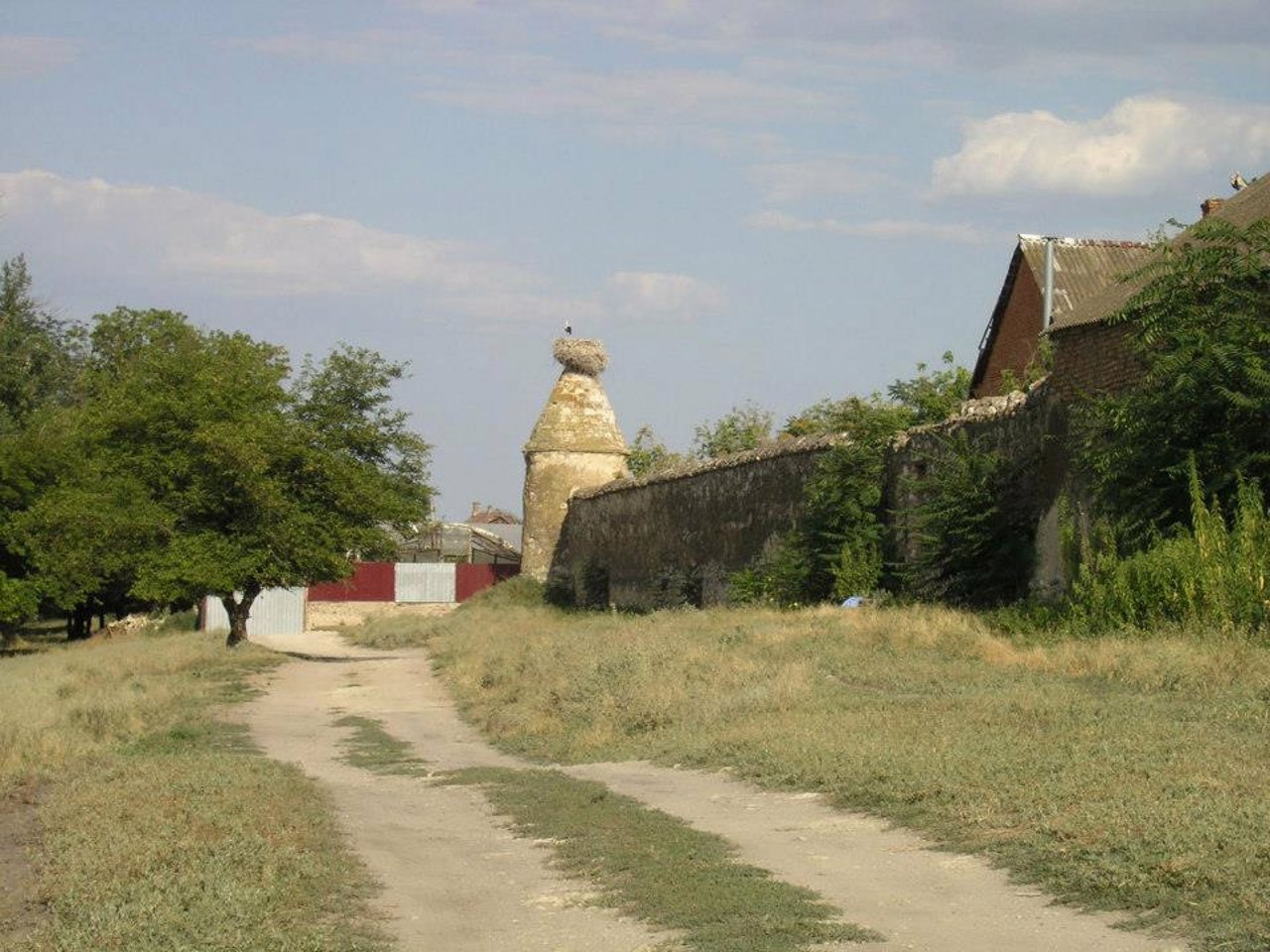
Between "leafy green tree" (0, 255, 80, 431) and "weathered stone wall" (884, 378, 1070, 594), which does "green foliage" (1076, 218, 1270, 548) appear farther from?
"leafy green tree" (0, 255, 80, 431)

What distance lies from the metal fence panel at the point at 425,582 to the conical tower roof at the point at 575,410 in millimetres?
12695

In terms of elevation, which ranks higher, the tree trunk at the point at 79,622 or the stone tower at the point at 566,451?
the stone tower at the point at 566,451

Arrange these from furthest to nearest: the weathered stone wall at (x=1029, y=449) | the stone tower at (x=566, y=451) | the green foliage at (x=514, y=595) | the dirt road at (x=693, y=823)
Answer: the stone tower at (x=566, y=451)
the green foliage at (x=514, y=595)
the weathered stone wall at (x=1029, y=449)
the dirt road at (x=693, y=823)

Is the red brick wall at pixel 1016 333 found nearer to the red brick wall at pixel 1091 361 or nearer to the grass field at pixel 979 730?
the red brick wall at pixel 1091 361

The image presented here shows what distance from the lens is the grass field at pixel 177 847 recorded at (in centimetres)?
825

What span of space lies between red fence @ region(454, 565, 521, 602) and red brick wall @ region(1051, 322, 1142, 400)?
128 ft

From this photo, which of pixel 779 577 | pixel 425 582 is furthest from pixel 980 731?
pixel 425 582

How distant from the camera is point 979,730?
41.4 feet

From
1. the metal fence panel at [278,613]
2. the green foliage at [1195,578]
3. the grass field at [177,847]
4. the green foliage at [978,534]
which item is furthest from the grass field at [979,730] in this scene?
the metal fence panel at [278,613]

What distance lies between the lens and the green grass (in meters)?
8.38

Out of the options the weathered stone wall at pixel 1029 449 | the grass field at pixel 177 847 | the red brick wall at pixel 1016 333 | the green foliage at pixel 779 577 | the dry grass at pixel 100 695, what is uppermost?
the red brick wall at pixel 1016 333

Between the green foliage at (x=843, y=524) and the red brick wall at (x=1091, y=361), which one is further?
the green foliage at (x=843, y=524)

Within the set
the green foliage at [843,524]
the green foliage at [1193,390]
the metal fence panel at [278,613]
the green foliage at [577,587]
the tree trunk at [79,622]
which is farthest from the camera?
the tree trunk at [79,622]

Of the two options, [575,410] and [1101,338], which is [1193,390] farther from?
[575,410]
